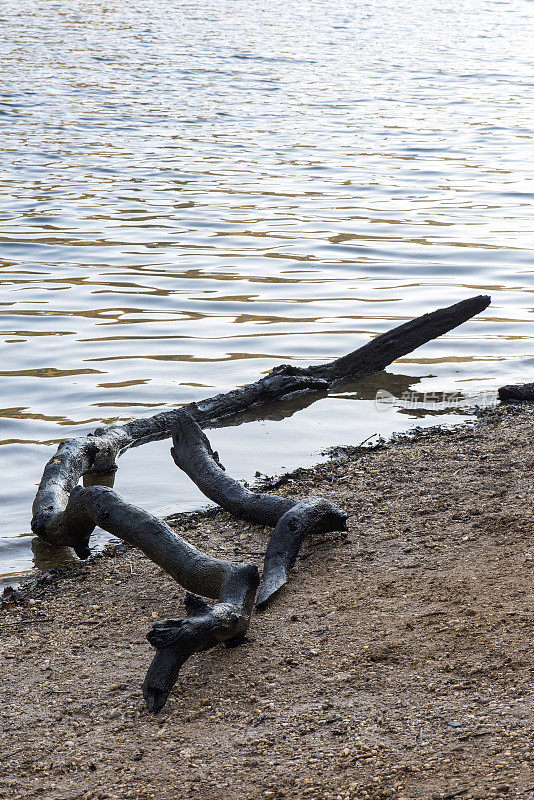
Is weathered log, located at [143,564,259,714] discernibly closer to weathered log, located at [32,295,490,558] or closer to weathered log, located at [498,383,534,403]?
weathered log, located at [32,295,490,558]

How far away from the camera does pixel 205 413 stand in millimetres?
6980

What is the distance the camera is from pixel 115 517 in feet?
14.9

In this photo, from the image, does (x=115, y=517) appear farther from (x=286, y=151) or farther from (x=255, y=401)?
(x=286, y=151)

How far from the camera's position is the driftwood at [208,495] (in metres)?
3.73

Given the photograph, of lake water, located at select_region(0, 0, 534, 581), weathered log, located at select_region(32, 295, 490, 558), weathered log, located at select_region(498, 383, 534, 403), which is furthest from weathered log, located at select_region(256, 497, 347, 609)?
weathered log, located at select_region(498, 383, 534, 403)

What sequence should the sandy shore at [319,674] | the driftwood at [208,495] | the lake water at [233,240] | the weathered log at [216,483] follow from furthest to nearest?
the lake water at [233,240] < the weathered log at [216,483] < the driftwood at [208,495] < the sandy shore at [319,674]

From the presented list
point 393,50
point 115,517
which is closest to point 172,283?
point 115,517

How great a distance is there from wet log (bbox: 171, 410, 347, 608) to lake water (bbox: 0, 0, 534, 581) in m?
0.52

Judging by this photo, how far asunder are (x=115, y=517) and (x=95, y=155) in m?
13.8

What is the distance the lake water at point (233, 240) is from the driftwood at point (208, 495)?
0.81 ft

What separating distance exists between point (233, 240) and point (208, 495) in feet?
24.1

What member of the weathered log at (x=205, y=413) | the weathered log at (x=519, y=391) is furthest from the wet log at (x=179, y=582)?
the weathered log at (x=519, y=391)

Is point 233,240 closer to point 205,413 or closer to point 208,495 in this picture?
point 205,413

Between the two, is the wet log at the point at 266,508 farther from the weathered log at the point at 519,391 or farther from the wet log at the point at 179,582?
the weathered log at the point at 519,391
